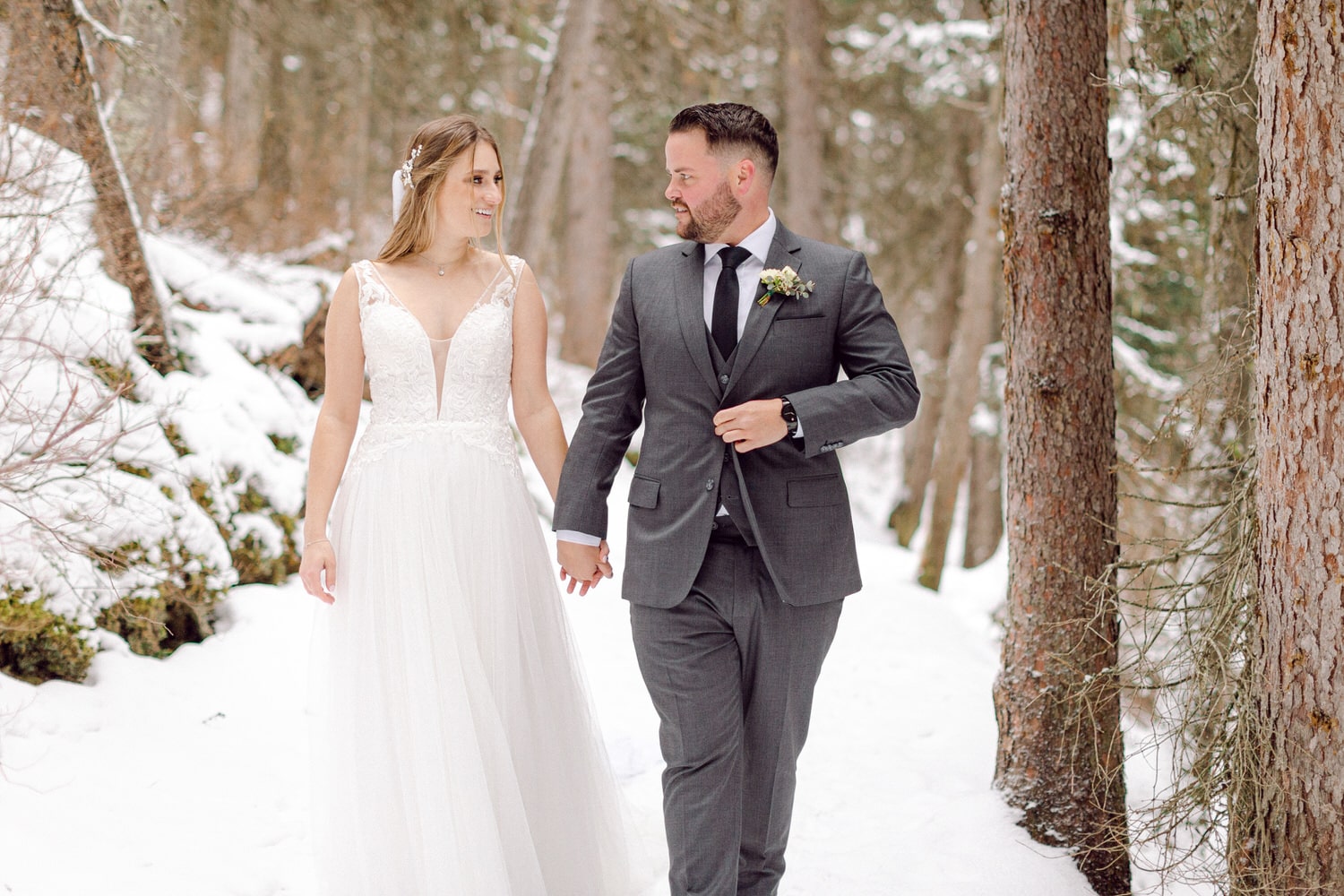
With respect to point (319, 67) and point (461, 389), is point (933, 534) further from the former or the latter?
point (319, 67)

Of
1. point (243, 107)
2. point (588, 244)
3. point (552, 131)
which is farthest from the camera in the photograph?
point (588, 244)

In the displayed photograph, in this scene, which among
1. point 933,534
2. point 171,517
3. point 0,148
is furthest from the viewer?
→ point 933,534

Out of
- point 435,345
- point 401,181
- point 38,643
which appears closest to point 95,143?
point 38,643

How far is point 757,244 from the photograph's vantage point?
10.9ft

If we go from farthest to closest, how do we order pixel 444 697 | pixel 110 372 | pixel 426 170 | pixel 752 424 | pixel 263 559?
pixel 263 559
pixel 110 372
pixel 426 170
pixel 444 697
pixel 752 424

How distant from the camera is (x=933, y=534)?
1109 centimetres

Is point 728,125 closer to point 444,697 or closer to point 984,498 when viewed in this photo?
point 444,697

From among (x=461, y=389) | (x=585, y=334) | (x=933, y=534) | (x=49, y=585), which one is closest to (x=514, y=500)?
(x=461, y=389)

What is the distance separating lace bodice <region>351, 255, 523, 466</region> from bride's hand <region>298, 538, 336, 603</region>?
0.32 m

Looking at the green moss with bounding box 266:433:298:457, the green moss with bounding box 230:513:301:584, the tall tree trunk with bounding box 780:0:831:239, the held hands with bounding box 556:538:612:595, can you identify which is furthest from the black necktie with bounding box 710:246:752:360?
the tall tree trunk with bounding box 780:0:831:239

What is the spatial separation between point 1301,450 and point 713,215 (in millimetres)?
1765

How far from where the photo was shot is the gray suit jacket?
10.4 feet

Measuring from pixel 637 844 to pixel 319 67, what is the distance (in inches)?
579

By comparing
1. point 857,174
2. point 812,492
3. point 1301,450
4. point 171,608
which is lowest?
point 171,608
